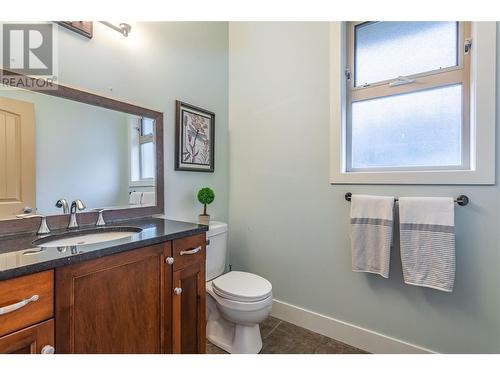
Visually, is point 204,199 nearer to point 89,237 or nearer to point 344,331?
point 89,237

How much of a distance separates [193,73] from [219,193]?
979mm

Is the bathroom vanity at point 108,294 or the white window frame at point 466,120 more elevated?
the white window frame at point 466,120

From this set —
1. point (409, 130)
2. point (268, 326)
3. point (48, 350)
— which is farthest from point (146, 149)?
point (409, 130)

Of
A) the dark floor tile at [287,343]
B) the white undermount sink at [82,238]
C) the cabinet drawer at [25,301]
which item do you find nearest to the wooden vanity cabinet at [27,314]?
the cabinet drawer at [25,301]

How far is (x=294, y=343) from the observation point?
1.59m

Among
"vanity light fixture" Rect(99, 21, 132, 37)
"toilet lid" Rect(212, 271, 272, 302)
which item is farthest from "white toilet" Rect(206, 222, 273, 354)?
"vanity light fixture" Rect(99, 21, 132, 37)

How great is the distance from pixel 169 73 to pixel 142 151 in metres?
0.59

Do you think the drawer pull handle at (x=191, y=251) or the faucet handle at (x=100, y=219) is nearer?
the drawer pull handle at (x=191, y=251)

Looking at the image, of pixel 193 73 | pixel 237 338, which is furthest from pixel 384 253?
pixel 193 73

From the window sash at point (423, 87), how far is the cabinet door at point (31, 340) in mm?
1684

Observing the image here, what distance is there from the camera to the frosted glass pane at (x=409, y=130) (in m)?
1.35

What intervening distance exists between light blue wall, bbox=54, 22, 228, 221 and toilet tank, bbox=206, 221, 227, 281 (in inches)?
9.4

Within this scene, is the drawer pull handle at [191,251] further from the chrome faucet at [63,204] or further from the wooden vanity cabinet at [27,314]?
the chrome faucet at [63,204]

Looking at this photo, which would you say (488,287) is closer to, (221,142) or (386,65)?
(386,65)
